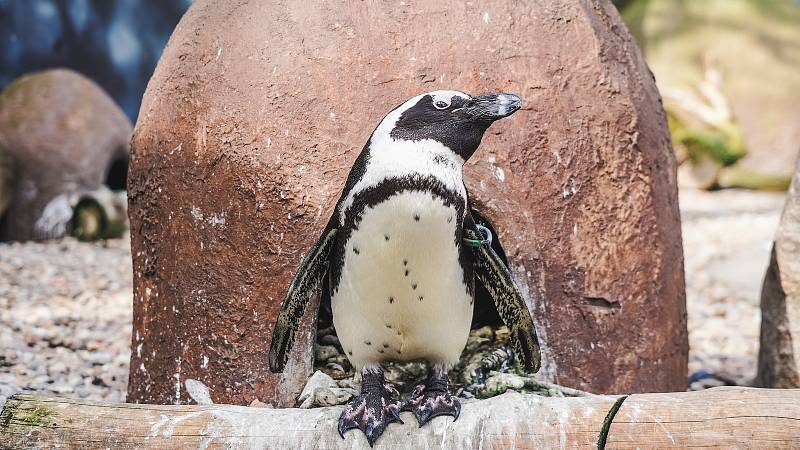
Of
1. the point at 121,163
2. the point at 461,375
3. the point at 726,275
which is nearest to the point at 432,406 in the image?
the point at 461,375

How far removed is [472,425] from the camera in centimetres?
173

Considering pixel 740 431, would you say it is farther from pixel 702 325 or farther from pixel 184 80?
pixel 702 325

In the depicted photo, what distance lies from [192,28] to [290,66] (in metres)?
0.44

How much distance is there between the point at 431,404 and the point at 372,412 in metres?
0.13

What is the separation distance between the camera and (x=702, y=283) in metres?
5.82

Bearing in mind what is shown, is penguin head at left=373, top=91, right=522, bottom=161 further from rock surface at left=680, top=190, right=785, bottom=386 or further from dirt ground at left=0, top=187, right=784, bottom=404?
rock surface at left=680, top=190, right=785, bottom=386

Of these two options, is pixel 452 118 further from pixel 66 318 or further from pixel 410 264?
pixel 66 318

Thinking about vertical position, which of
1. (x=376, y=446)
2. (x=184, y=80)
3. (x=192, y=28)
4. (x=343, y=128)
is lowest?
(x=376, y=446)

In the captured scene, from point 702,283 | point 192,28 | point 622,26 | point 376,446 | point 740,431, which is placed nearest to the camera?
point 740,431

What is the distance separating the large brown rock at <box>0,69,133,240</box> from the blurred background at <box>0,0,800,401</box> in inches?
0.5

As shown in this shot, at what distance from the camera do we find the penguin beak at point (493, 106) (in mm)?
1829

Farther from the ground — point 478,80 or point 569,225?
point 478,80

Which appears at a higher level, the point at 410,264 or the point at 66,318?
the point at 410,264

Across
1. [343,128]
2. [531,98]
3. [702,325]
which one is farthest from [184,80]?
[702,325]
